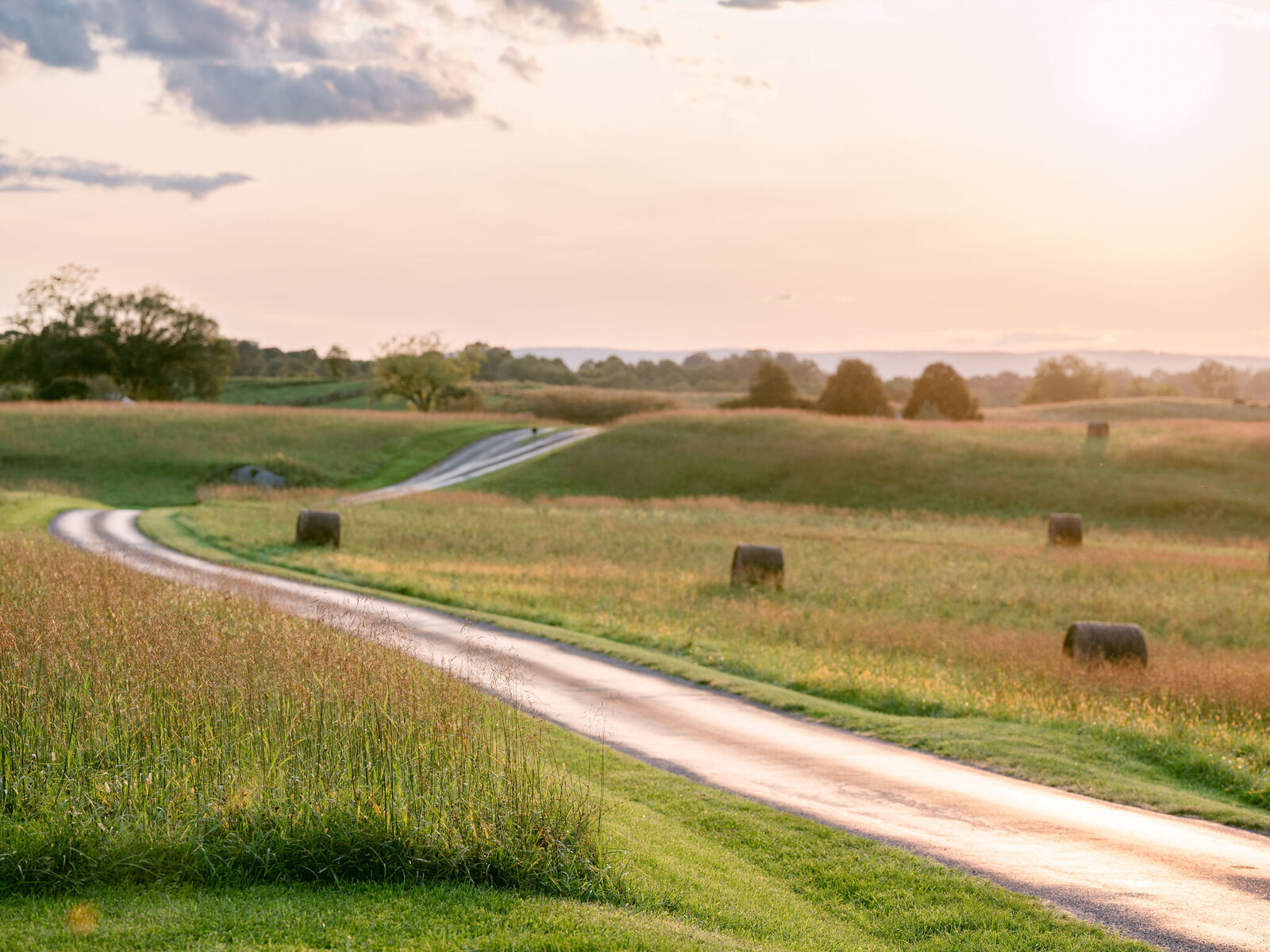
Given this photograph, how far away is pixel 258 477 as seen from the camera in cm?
5897

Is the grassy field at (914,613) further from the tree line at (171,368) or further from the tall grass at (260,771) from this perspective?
the tree line at (171,368)

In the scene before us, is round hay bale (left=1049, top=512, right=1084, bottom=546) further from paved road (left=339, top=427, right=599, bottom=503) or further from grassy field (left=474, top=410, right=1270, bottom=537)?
paved road (left=339, top=427, right=599, bottom=503)

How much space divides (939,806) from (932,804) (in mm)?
78

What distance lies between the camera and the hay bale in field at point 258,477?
58406 millimetres

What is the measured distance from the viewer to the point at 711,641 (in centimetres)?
2041

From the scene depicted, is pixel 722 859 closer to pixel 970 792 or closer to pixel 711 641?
pixel 970 792

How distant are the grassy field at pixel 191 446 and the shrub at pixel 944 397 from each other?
35335 millimetres

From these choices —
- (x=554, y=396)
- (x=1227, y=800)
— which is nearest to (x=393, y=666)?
(x=1227, y=800)

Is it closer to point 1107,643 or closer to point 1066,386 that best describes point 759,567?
point 1107,643

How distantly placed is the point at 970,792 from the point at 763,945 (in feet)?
16.9

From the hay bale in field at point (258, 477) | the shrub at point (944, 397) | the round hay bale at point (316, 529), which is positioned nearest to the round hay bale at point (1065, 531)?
the round hay bale at point (316, 529)

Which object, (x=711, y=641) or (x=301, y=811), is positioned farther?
(x=711, y=641)

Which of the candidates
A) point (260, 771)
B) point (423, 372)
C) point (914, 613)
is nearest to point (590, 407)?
point (423, 372)

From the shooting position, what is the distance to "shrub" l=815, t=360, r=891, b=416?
291ft
